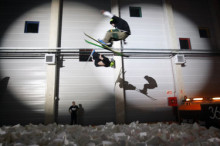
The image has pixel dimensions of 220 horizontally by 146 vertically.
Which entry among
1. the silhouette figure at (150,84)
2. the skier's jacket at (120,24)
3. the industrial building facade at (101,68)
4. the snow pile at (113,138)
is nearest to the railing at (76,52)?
Result: the industrial building facade at (101,68)

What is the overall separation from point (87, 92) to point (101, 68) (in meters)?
1.69

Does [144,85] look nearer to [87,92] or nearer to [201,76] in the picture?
[87,92]

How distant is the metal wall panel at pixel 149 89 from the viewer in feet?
26.4

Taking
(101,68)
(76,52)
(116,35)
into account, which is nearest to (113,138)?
(116,35)

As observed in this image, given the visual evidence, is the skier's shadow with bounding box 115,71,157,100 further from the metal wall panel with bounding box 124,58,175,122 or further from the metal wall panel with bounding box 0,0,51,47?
the metal wall panel with bounding box 0,0,51,47

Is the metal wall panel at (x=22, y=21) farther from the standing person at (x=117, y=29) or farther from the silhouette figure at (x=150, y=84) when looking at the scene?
the silhouette figure at (x=150, y=84)

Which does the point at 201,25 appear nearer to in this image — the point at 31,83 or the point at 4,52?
the point at 31,83

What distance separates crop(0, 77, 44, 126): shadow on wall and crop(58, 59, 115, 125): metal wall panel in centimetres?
138

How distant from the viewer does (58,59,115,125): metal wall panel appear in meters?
7.67

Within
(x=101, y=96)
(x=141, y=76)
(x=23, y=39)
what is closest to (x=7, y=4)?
(x=23, y=39)

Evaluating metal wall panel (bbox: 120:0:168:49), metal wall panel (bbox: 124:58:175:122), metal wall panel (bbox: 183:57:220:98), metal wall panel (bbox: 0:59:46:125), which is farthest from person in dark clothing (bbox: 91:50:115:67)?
metal wall panel (bbox: 183:57:220:98)

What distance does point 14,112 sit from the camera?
7395 mm

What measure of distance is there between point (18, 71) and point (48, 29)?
10.2 feet

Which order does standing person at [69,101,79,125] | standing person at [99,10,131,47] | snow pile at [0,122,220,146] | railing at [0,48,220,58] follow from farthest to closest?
railing at [0,48,220,58] < standing person at [69,101,79,125] < standing person at [99,10,131,47] < snow pile at [0,122,220,146]
